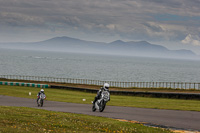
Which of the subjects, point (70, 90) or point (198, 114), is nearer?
point (198, 114)

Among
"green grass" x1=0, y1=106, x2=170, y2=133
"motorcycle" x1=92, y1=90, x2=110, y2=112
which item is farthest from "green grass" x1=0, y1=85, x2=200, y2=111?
"green grass" x1=0, y1=106, x2=170, y2=133

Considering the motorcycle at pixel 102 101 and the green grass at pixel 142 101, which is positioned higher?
the motorcycle at pixel 102 101

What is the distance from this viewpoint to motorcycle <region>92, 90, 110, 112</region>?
24155mm

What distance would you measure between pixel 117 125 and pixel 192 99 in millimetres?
26414

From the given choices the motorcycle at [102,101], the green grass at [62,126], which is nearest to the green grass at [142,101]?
the motorcycle at [102,101]

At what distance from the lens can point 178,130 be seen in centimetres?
1709

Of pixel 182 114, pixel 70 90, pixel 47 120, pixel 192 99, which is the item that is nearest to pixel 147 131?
pixel 47 120

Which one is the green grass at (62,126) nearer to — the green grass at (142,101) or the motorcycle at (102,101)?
the motorcycle at (102,101)

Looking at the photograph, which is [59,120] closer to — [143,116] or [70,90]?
[143,116]

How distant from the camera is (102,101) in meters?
24.8

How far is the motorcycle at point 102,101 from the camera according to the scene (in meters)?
24.2

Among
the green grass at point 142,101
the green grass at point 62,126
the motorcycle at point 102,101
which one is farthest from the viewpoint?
the green grass at point 142,101

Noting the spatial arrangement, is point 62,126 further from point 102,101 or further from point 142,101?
point 142,101

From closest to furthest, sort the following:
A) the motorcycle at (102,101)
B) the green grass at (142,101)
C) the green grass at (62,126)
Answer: the green grass at (62,126), the motorcycle at (102,101), the green grass at (142,101)
